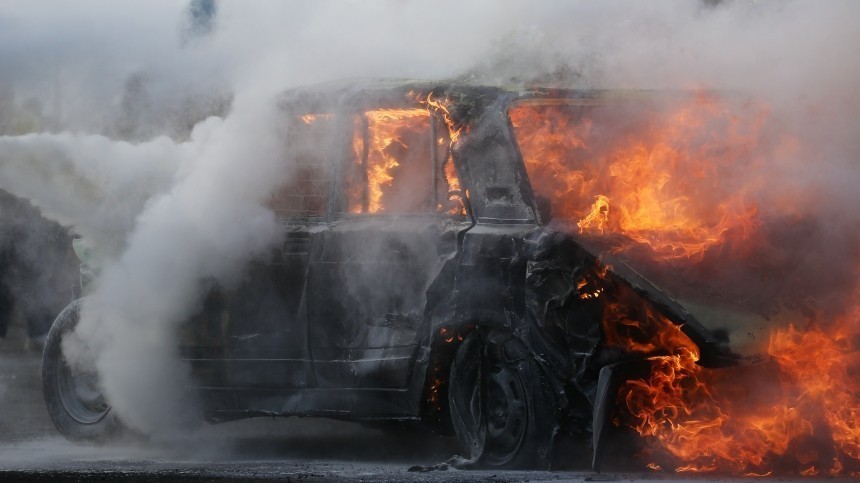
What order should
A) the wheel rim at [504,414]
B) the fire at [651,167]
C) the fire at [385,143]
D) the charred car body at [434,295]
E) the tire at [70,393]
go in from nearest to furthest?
1. the charred car body at [434,295]
2. the fire at [651,167]
3. the wheel rim at [504,414]
4. the fire at [385,143]
5. the tire at [70,393]

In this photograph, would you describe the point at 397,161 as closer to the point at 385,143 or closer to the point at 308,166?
the point at 385,143

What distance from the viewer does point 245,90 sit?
25.1 feet

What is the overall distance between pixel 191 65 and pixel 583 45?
14.4ft

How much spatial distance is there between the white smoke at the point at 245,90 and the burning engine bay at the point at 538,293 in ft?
0.74

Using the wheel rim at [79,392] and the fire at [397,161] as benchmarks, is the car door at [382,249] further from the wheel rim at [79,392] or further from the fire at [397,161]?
the wheel rim at [79,392]

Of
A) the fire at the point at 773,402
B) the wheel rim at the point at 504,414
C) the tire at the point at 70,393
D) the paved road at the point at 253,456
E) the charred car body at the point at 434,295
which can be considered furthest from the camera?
the tire at the point at 70,393

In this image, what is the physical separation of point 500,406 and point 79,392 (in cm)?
376

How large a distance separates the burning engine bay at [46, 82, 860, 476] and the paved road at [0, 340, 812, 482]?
1.06 feet

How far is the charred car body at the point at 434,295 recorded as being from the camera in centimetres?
566

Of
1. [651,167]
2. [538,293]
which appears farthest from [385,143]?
[651,167]

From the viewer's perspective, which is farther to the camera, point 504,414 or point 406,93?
point 406,93

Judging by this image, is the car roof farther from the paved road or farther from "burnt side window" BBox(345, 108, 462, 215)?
the paved road

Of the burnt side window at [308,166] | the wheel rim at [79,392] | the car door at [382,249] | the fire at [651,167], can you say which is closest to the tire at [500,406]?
the car door at [382,249]

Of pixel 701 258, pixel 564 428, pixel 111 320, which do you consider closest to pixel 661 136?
pixel 701 258
